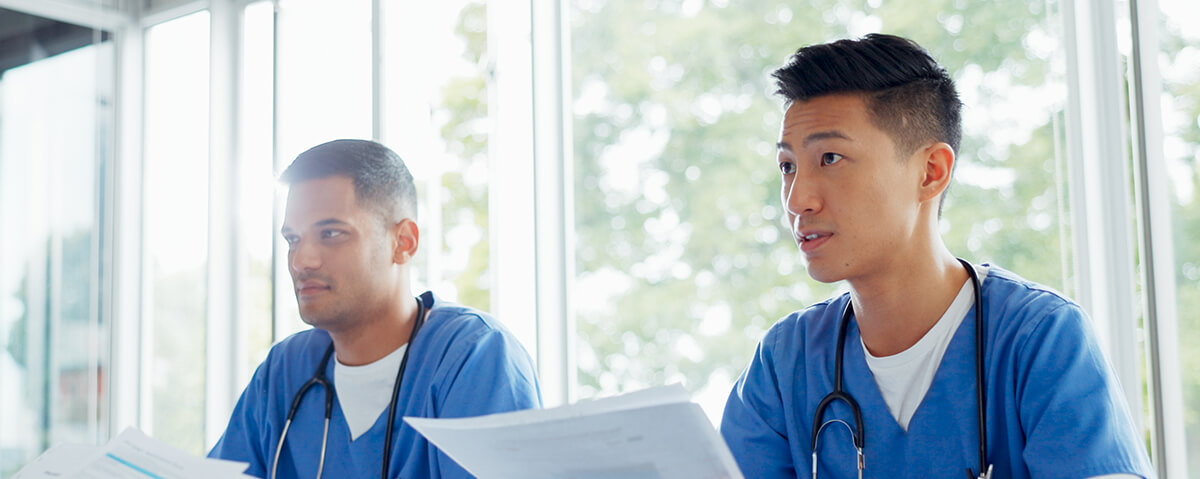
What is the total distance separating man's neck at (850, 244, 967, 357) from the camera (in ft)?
4.35

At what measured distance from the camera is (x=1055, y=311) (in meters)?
1.20

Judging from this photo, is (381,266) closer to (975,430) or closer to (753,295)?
(975,430)

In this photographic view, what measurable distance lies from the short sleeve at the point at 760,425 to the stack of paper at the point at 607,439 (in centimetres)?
34

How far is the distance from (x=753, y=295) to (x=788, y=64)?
1728 mm

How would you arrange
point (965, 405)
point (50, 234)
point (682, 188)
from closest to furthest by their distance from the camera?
point (965, 405), point (50, 234), point (682, 188)

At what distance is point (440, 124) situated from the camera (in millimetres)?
2719

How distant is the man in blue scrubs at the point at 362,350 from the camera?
5.22 feet

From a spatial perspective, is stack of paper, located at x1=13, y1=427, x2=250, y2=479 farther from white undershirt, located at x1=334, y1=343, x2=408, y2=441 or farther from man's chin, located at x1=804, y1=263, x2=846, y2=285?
man's chin, located at x1=804, y1=263, x2=846, y2=285

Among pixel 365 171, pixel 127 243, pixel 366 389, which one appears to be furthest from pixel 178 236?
pixel 366 389

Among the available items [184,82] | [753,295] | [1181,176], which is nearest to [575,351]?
[753,295]

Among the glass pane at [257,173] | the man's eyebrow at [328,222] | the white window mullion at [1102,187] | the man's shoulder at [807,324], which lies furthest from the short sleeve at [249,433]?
the white window mullion at [1102,187]

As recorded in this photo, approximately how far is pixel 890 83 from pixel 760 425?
0.54 metres

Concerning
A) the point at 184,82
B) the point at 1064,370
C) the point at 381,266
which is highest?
the point at 184,82

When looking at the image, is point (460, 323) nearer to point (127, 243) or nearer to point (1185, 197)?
point (1185, 197)
